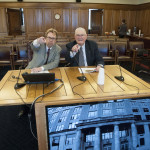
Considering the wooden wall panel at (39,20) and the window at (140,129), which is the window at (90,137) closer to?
the window at (140,129)

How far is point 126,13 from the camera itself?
35.1ft

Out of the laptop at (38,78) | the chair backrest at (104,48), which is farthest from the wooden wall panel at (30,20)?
the laptop at (38,78)

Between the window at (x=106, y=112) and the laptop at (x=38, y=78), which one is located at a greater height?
the laptop at (x=38, y=78)

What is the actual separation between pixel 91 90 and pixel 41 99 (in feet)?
1.74

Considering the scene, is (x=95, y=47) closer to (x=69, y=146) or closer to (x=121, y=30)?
(x=69, y=146)

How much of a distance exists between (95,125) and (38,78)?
89 centimetres

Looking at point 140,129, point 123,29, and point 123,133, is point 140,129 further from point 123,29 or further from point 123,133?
point 123,29

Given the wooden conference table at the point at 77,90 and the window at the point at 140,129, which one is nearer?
the window at the point at 140,129

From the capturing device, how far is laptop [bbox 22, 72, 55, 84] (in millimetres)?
1807

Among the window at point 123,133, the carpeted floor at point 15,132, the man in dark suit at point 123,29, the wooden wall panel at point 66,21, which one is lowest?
the carpeted floor at point 15,132

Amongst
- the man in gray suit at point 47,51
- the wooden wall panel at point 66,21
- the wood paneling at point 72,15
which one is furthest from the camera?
the wooden wall panel at point 66,21

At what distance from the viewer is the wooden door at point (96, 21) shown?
11.0 metres

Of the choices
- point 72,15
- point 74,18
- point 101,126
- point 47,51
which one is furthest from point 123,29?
point 101,126

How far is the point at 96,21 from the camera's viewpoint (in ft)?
37.4
